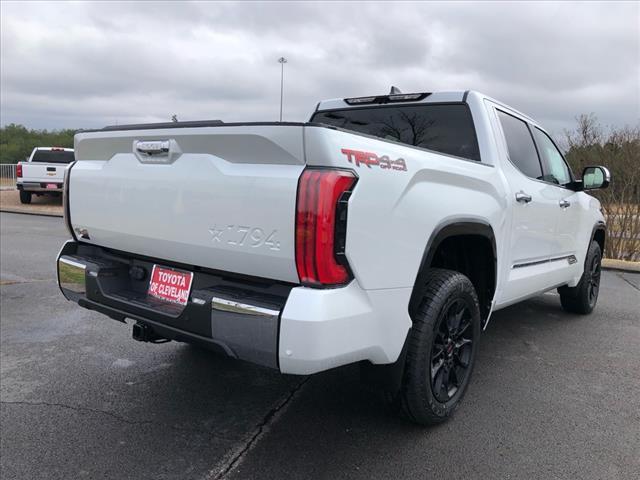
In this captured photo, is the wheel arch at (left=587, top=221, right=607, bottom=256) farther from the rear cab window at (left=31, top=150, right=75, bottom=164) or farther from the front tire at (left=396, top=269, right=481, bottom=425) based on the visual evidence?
the rear cab window at (left=31, top=150, right=75, bottom=164)

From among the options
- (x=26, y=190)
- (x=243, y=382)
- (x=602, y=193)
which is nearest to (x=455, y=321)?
(x=243, y=382)

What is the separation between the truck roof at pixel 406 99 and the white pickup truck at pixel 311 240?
0.08 ft

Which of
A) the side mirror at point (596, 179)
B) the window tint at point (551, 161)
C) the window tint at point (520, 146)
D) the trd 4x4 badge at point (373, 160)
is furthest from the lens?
the side mirror at point (596, 179)

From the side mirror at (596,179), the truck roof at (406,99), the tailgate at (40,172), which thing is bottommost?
the tailgate at (40,172)

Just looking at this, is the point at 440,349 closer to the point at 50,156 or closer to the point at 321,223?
the point at 321,223

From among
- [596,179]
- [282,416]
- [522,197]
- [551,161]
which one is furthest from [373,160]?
[596,179]

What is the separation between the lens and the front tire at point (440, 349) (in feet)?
8.82

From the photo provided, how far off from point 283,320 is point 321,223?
16.8 inches

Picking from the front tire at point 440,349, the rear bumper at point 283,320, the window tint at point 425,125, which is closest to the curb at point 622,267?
the window tint at point 425,125

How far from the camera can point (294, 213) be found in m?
2.16

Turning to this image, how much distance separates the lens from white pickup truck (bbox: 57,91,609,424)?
85.8 inches

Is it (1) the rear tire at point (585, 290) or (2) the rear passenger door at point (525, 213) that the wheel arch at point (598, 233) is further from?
(2) the rear passenger door at point (525, 213)

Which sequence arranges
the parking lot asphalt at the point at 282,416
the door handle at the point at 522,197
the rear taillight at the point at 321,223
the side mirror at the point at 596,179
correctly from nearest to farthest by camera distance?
the rear taillight at the point at 321,223 < the parking lot asphalt at the point at 282,416 < the door handle at the point at 522,197 < the side mirror at the point at 596,179

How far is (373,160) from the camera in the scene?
7.58 feet
